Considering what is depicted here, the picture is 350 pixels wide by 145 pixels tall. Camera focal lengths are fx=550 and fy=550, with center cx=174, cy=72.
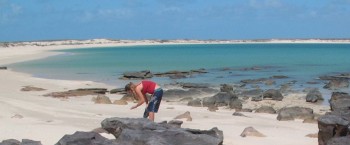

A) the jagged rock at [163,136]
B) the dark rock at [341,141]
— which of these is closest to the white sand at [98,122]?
the jagged rock at [163,136]

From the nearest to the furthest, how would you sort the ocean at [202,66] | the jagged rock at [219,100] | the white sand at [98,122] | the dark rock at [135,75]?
the white sand at [98,122] < the jagged rock at [219,100] < the ocean at [202,66] < the dark rock at [135,75]

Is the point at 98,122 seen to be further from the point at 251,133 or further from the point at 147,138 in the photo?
the point at 147,138

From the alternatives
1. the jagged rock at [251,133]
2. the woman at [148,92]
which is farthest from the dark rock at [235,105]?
the woman at [148,92]

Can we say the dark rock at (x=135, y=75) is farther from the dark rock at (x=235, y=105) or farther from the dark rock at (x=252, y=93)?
the dark rock at (x=235, y=105)

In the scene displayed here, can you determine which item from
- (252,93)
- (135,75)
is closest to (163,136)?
(252,93)

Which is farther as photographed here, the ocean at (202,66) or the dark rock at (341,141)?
the ocean at (202,66)

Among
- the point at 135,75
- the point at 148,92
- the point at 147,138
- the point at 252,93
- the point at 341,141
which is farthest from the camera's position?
the point at 135,75

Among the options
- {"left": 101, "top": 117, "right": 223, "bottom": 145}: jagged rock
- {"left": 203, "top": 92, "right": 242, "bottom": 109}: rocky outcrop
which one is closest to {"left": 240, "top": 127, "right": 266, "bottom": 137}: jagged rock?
{"left": 101, "top": 117, "right": 223, "bottom": 145}: jagged rock

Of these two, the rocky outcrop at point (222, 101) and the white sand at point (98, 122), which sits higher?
the white sand at point (98, 122)

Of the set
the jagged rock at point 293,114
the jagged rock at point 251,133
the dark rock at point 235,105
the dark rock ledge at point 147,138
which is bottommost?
the dark rock at point 235,105

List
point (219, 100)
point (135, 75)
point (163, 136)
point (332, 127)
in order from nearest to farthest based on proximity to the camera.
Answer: point (163, 136) < point (332, 127) < point (219, 100) < point (135, 75)

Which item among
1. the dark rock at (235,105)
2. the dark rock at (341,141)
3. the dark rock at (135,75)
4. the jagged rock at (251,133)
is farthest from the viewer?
the dark rock at (135,75)

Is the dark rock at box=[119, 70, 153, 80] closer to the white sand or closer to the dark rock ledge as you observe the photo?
the white sand

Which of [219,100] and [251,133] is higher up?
[251,133]
